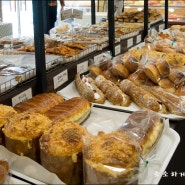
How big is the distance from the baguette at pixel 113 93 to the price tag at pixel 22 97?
378 millimetres

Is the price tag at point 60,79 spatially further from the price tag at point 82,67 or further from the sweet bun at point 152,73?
the sweet bun at point 152,73

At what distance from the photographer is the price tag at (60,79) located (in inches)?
61.7

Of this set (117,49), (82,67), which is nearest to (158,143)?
(82,67)

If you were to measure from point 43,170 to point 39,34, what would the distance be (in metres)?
0.65

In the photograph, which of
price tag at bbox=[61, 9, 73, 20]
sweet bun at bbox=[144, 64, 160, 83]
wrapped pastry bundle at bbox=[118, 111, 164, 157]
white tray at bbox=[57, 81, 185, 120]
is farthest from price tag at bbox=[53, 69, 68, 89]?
price tag at bbox=[61, 9, 73, 20]

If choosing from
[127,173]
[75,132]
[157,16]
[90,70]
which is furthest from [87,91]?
[157,16]

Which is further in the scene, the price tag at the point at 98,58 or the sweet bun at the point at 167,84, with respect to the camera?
the price tag at the point at 98,58

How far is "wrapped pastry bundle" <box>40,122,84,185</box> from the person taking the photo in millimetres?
856

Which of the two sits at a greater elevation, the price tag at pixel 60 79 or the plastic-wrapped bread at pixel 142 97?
the price tag at pixel 60 79

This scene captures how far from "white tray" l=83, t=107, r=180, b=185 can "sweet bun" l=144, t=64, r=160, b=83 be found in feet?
1.15

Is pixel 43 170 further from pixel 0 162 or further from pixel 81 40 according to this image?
pixel 81 40

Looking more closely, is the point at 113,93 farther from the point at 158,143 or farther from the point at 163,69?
the point at 158,143

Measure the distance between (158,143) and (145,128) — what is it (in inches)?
2.9

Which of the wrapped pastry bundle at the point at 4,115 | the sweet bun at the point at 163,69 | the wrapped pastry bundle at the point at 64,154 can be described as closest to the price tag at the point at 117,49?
the sweet bun at the point at 163,69
